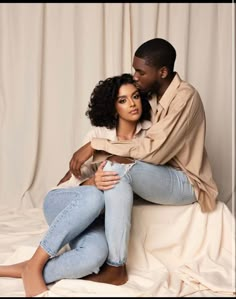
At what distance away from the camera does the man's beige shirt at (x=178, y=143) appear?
1.59 metres

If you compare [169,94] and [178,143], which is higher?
[169,94]

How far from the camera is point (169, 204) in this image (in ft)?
5.60

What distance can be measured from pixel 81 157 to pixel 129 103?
282 mm

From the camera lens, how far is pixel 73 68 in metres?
2.70

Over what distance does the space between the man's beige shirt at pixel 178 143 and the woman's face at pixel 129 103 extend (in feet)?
0.32

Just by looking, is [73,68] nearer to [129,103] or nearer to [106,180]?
[129,103]

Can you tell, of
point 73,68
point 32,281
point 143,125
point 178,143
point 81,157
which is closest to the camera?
point 32,281

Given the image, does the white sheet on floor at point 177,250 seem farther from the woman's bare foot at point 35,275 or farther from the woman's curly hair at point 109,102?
the woman's curly hair at point 109,102

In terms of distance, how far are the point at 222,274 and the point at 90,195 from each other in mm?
525

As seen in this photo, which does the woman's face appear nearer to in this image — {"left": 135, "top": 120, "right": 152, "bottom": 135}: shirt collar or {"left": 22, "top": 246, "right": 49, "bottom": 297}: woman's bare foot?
{"left": 135, "top": 120, "right": 152, "bottom": 135}: shirt collar

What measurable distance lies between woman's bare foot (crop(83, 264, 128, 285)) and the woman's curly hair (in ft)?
1.90

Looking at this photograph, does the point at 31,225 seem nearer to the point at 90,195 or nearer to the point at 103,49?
the point at 90,195

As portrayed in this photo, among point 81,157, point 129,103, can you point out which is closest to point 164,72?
point 129,103

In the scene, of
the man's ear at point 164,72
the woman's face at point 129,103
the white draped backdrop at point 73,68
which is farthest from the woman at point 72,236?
the white draped backdrop at point 73,68
